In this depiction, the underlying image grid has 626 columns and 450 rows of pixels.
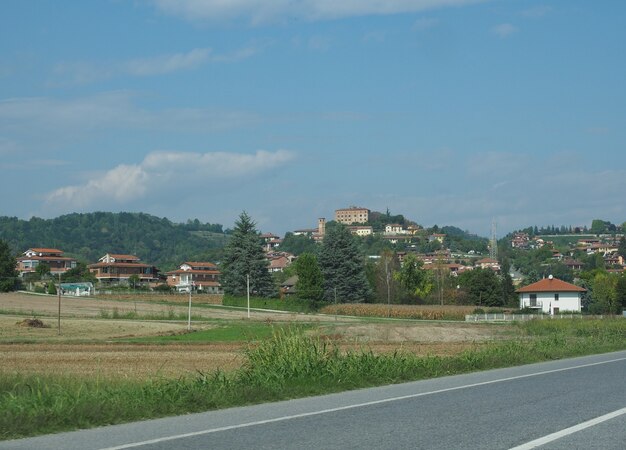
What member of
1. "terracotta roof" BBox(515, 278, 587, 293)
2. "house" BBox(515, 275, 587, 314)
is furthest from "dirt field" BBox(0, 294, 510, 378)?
"terracotta roof" BBox(515, 278, 587, 293)

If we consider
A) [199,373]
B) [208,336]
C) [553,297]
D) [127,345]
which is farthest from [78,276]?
[199,373]

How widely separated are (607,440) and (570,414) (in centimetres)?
233

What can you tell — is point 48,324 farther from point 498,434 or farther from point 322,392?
point 498,434

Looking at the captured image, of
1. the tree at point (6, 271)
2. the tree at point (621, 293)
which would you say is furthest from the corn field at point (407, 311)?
the tree at point (6, 271)

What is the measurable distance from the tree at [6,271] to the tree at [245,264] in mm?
28943

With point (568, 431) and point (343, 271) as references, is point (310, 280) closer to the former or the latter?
point (343, 271)

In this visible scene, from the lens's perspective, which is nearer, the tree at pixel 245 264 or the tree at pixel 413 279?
the tree at pixel 245 264

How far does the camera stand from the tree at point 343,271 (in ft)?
392

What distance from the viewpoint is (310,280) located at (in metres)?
117

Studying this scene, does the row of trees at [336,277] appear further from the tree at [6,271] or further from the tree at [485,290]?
the tree at [6,271]

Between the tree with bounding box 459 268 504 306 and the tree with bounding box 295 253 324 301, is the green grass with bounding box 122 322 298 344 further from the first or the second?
the tree with bounding box 459 268 504 306

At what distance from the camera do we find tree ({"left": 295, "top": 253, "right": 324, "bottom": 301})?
116 m

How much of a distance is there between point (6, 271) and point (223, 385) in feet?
390

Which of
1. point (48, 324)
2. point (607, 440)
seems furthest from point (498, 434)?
point (48, 324)
